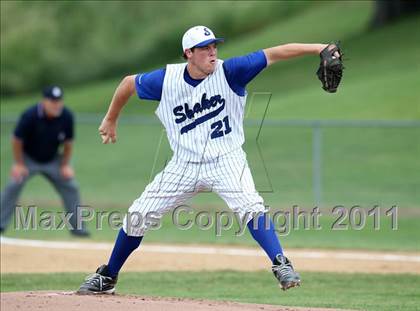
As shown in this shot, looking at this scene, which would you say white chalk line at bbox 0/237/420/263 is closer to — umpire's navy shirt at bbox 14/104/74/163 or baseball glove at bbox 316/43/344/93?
umpire's navy shirt at bbox 14/104/74/163

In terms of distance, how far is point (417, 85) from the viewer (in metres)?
24.2

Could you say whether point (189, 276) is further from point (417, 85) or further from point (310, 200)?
point (417, 85)

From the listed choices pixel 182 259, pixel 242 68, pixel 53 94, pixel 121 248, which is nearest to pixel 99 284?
pixel 121 248

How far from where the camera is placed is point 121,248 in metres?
7.63

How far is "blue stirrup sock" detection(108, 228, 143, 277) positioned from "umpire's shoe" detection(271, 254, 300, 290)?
118cm

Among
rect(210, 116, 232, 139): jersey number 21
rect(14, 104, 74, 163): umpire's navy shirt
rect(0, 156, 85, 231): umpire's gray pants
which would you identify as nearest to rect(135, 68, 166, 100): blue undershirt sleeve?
rect(210, 116, 232, 139): jersey number 21

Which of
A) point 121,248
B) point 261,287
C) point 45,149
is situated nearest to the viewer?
point 121,248

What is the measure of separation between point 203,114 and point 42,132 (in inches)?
248

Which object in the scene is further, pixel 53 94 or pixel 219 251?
pixel 53 94

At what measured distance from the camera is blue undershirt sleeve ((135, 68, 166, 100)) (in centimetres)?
747

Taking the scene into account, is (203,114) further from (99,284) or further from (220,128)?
(99,284)

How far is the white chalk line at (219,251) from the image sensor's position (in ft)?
40.1

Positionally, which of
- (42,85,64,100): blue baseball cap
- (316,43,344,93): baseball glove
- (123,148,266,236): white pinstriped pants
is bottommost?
(123,148,266,236): white pinstriped pants

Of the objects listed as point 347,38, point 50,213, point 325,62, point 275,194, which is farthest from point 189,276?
point 347,38
